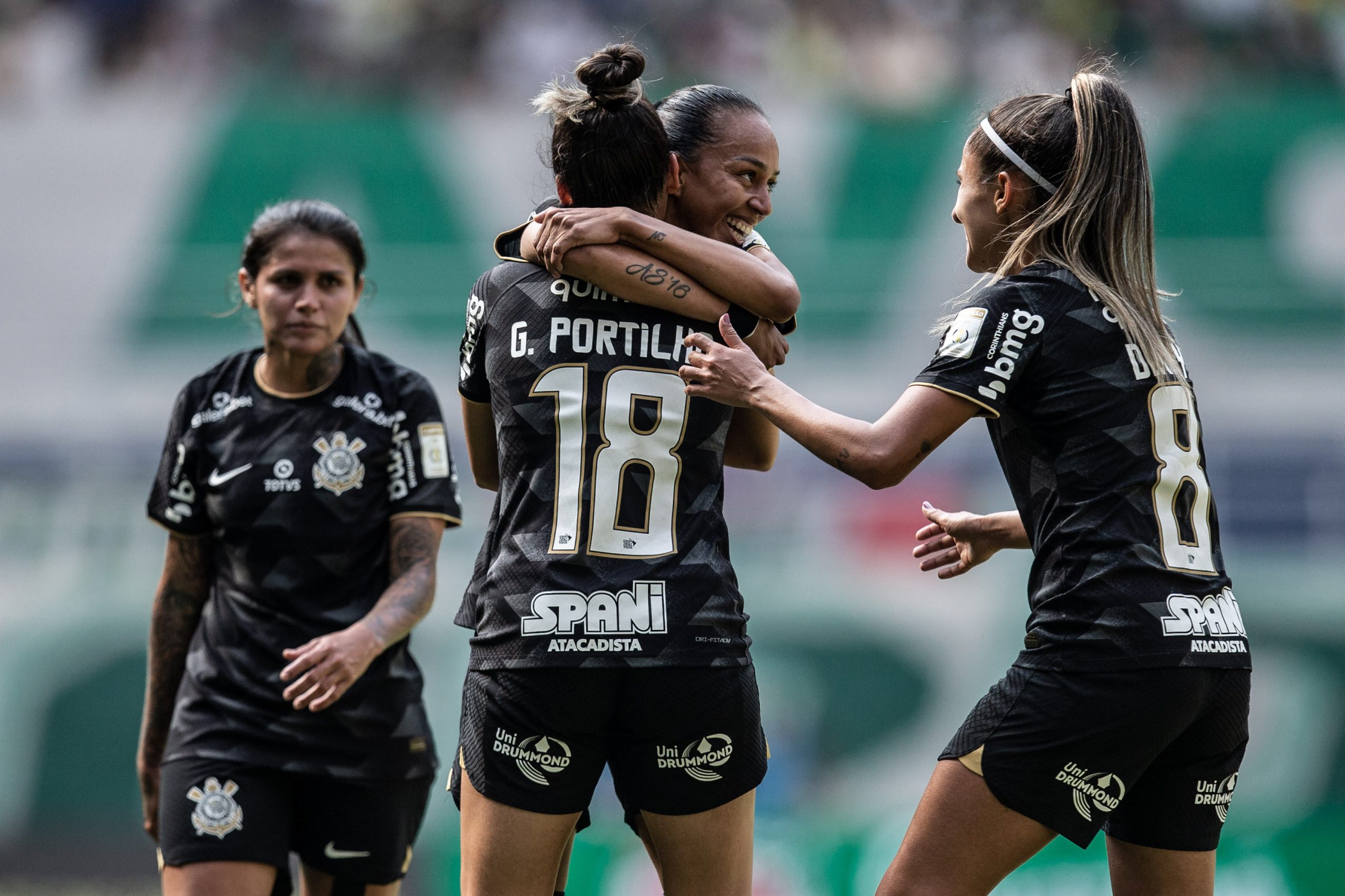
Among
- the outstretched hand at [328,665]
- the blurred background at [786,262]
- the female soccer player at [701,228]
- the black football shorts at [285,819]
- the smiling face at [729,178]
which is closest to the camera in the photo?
the female soccer player at [701,228]

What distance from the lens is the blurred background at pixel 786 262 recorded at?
10688 mm

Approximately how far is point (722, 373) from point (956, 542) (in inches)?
38.1

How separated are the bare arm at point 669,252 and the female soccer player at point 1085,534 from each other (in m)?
0.14

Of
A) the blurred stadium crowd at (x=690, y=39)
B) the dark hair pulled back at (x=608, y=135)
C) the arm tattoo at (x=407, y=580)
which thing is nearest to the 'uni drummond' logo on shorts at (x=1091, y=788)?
the dark hair pulled back at (x=608, y=135)

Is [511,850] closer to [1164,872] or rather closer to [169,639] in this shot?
[1164,872]

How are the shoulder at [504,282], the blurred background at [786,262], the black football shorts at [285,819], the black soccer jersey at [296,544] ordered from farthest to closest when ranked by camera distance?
the blurred background at [786,262], the black soccer jersey at [296,544], the black football shorts at [285,819], the shoulder at [504,282]

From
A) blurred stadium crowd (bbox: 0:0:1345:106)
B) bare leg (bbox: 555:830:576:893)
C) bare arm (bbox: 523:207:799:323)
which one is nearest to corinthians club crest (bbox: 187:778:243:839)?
bare leg (bbox: 555:830:576:893)

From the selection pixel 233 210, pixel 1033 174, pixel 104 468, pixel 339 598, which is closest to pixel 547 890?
pixel 339 598

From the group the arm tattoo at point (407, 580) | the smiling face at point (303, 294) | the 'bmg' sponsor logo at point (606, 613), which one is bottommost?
the 'bmg' sponsor logo at point (606, 613)

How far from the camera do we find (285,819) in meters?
3.83

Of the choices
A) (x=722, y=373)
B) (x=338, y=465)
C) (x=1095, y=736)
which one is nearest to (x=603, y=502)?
(x=722, y=373)

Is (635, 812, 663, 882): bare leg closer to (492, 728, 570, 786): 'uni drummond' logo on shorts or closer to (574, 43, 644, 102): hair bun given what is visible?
(492, 728, 570, 786): 'uni drummond' logo on shorts

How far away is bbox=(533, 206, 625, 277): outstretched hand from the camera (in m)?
2.92

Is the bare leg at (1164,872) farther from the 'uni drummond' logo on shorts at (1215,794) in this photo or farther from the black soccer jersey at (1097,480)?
the black soccer jersey at (1097,480)
